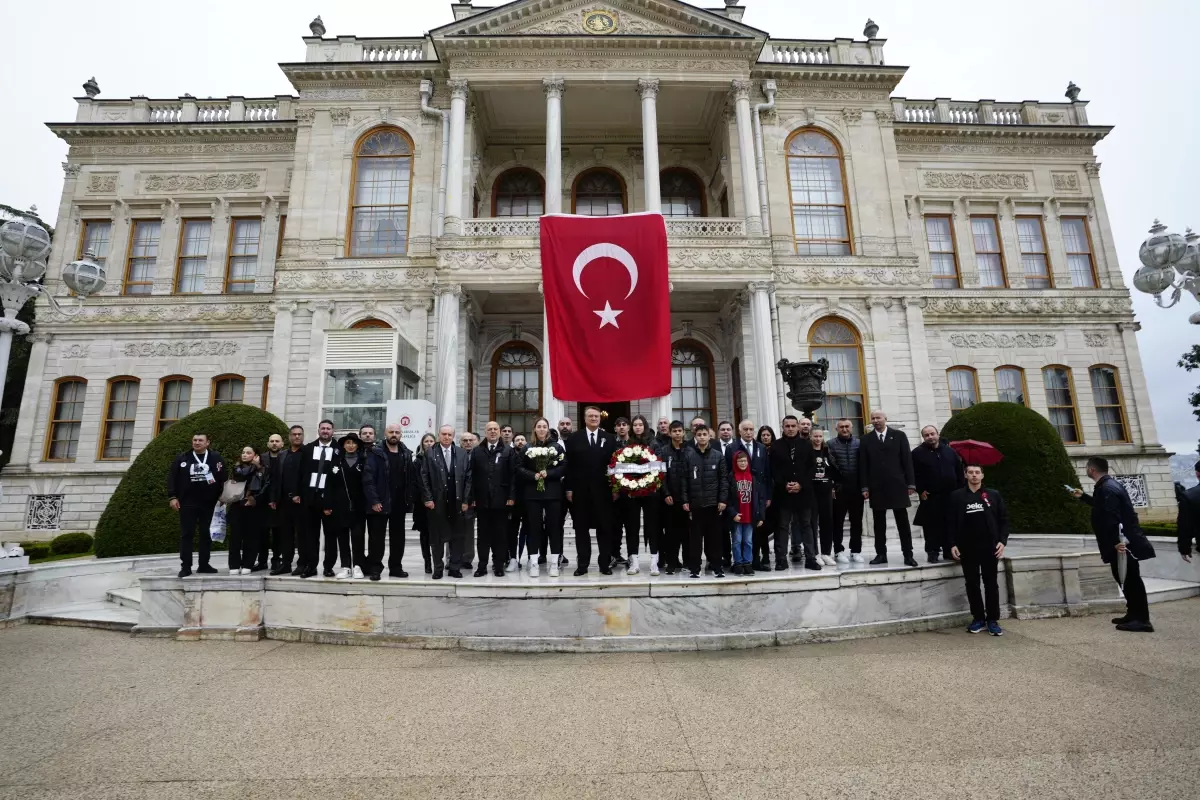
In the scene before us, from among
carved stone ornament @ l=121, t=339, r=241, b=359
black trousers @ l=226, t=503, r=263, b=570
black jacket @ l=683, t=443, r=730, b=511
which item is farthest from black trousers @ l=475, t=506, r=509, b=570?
carved stone ornament @ l=121, t=339, r=241, b=359

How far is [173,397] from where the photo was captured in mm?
19094

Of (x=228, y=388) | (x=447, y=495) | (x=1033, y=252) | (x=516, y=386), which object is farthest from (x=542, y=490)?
(x=1033, y=252)

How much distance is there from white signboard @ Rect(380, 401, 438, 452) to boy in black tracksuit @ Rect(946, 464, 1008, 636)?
10396 mm

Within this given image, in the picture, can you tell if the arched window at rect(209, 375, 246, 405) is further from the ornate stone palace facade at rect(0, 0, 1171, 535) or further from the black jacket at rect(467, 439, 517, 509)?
the black jacket at rect(467, 439, 517, 509)

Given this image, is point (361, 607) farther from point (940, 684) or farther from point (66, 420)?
point (66, 420)

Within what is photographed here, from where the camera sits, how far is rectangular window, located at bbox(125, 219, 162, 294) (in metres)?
20.0

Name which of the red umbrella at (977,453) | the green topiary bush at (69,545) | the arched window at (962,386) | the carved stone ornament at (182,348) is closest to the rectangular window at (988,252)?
the arched window at (962,386)

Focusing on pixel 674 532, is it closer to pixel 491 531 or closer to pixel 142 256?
pixel 491 531

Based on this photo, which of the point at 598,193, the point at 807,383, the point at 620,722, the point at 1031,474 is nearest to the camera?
the point at 620,722

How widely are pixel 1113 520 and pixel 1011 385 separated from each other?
52.2 feet

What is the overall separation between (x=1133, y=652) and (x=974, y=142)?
69.3 ft

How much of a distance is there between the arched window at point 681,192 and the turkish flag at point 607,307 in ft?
33.1

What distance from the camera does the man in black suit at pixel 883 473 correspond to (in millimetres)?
7406

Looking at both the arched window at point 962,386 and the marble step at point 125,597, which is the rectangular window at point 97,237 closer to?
the marble step at point 125,597
